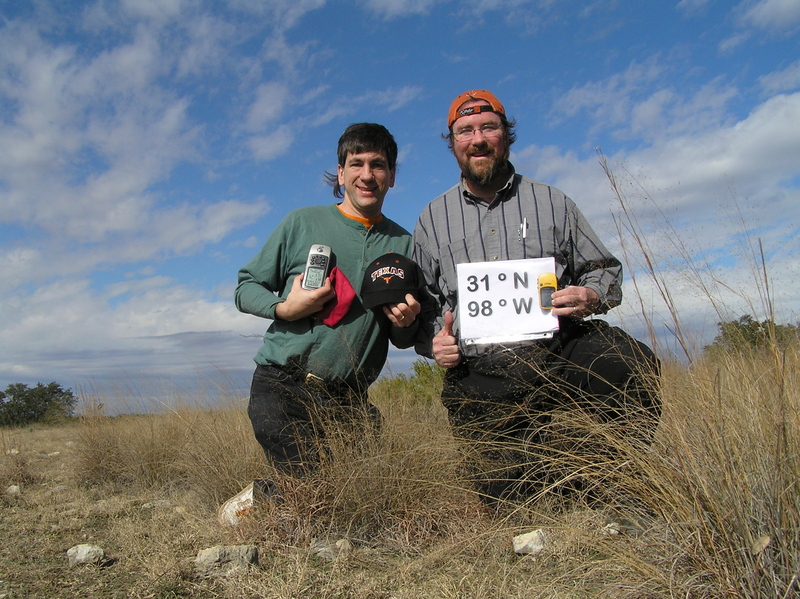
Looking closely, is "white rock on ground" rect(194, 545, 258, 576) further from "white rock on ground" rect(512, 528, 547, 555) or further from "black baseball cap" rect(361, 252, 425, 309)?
"black baseball cap" rect(361, 252, 425, 309)

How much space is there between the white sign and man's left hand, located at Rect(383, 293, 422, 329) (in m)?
0.23

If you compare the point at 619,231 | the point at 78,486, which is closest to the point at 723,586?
the point at 619,231

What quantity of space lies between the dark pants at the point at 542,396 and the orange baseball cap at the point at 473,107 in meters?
1.26

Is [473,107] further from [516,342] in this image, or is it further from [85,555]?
[85,555]

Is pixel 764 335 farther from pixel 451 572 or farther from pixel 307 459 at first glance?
pixel 307 459

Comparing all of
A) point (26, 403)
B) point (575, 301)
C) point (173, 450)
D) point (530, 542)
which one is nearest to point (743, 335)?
point (575, 301)

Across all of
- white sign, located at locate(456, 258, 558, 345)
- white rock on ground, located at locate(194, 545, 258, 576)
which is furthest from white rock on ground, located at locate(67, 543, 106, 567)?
white sign, located at locate(456, 258, 558, 345)

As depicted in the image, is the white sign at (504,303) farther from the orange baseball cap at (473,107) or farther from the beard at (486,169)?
the orange baseball cap at (473,107)

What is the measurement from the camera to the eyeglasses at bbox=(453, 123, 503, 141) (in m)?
3.27

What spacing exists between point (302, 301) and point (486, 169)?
124 cm

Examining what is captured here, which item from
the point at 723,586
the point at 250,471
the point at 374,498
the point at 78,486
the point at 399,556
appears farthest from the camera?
the point at 78,486

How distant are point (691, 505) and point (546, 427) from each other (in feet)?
2.77

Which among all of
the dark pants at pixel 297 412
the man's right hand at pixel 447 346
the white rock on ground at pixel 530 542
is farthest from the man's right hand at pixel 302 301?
the white rock on ground at pixel 530 542

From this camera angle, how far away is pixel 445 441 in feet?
9.69
